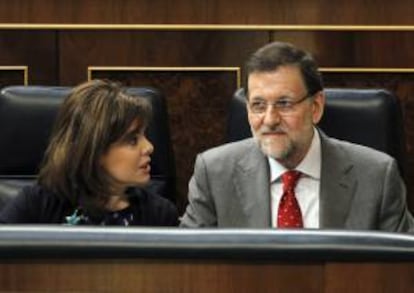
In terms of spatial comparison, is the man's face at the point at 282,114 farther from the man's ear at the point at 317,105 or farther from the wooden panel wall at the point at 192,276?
the wooden panel wall at the point at 192,276

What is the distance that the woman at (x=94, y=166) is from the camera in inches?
74.9

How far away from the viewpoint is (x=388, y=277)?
2.88ft

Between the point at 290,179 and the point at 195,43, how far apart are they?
162cm

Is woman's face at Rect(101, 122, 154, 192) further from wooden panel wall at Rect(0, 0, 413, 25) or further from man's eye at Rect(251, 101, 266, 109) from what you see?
wooden panel wall at Rect(0, 0, 413, 25)

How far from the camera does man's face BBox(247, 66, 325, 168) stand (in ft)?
6.27

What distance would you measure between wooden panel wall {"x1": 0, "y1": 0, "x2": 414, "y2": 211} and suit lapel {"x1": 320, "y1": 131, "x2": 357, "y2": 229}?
1.44 metres

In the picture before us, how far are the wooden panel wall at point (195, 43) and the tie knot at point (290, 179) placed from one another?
1.46 metres

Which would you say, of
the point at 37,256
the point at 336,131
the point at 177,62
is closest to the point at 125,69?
the point at 177,62

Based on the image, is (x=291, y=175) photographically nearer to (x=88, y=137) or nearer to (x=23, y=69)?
(x=88, y=137)

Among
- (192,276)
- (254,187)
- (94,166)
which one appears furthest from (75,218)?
(192,276)

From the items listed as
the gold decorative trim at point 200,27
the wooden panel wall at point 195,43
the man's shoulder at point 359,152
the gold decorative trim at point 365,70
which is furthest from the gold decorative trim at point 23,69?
the man's shoulder at point 359,152

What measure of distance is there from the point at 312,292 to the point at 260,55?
111 cm


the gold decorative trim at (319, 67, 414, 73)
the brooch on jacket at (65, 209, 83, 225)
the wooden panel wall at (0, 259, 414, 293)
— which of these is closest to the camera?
the wooden panel wall at (0, 259, 414, 293)

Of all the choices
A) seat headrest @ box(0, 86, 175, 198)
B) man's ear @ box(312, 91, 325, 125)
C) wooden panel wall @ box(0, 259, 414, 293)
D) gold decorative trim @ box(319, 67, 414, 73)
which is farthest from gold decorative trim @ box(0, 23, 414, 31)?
wooden panel wall @ box(0, 259, 414, 293)
